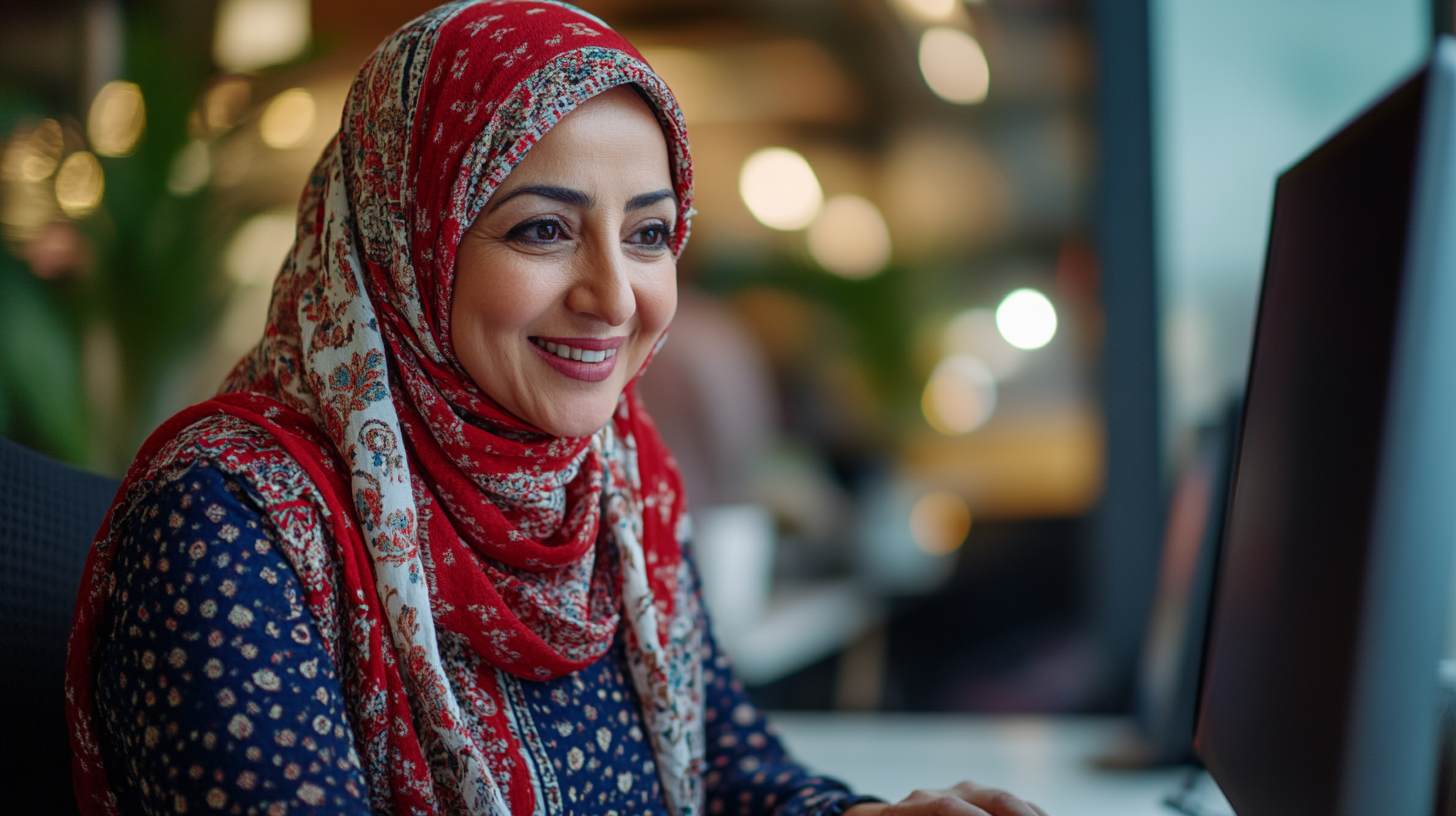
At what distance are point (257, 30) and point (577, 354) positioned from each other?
2984mm

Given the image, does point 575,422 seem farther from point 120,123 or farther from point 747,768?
point 120,123

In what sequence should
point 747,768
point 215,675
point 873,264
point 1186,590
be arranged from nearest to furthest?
1. point 215,675
2. point 747,768
3. point 1186,590
4. point 873,264

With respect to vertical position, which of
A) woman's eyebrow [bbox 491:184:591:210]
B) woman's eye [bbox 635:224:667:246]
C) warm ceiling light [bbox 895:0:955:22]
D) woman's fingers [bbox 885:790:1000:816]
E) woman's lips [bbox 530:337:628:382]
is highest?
warm ceiling light [bbox 895:0:955:22]

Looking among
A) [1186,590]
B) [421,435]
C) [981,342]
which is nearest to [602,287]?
[421,435]

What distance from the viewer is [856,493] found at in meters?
3.52

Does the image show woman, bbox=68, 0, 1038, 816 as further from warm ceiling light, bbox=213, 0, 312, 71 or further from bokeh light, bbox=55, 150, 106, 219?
warm ceiling light, bbox=213, 0, 312, 71

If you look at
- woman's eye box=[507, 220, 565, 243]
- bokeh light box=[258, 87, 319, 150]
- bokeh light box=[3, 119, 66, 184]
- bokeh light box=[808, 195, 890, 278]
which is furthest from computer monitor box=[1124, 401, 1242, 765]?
bokeh light box=[3, 119, 66, 184]

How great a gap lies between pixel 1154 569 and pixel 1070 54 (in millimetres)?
1303

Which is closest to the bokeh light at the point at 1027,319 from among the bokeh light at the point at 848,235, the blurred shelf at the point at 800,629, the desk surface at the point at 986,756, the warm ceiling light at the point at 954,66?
the bokeh light at the point at 848,235

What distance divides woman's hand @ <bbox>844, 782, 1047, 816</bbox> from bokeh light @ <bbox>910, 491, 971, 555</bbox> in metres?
2.44

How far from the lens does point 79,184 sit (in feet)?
8.21

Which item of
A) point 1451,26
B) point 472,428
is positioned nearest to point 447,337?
point 472,428

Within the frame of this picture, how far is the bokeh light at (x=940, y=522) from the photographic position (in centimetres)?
332

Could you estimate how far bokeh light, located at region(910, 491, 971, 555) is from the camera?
332cm
